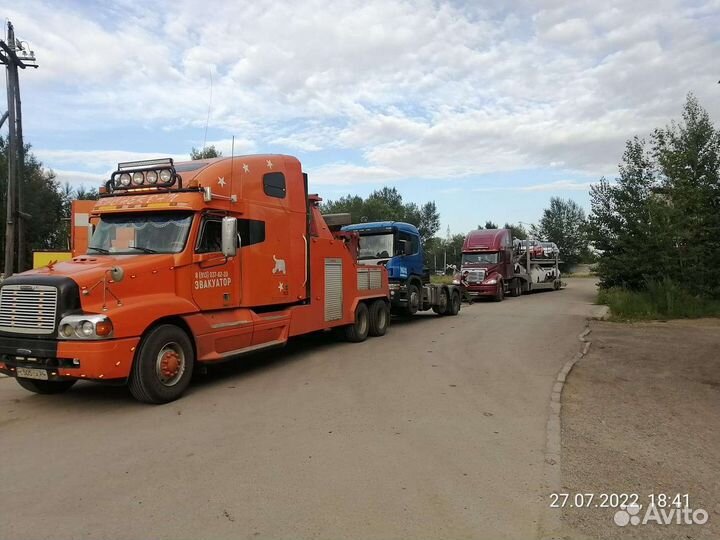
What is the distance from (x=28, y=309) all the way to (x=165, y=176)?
2.66m

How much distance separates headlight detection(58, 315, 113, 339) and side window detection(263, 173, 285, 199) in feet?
12.7

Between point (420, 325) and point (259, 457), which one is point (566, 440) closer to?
point (259, 457)

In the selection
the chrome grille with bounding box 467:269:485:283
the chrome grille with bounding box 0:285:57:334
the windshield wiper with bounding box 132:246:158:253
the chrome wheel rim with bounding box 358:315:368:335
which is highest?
the windshield wiper with bounding box 132:246:158:253

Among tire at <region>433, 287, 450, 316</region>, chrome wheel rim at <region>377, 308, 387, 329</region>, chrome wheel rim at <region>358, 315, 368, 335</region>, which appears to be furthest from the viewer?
tire at <region>433, 287, 450, 316</region>

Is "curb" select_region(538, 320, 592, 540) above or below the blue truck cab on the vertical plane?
below

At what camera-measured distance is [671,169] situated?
19.5 m

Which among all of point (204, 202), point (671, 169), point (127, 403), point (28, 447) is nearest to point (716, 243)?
point (671, 169)

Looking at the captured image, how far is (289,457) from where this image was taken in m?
4.96

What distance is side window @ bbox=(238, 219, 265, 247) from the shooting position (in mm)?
8609

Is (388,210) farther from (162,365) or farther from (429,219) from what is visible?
(162,365)

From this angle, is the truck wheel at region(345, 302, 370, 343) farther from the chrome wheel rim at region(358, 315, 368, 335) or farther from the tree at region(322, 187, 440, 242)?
the tree at region(322, 187, 440, 242)

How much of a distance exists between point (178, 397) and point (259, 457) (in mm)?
2664

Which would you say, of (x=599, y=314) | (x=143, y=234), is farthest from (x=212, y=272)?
(x=599, y=314)

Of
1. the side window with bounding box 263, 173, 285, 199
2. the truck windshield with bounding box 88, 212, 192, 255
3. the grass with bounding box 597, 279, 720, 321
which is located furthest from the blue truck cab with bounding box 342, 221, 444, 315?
the truck windshield with bounding box 88, 212, 192, 255
